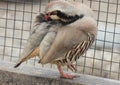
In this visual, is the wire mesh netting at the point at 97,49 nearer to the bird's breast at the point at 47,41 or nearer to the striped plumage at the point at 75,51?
the striped plumage at the point at 75,51

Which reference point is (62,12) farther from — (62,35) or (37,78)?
(37,78)

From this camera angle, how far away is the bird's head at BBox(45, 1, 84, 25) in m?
3.68

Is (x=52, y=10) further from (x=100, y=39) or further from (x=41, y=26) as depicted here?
(x=100, y=39)

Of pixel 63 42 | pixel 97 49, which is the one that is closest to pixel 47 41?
pixel 63 42

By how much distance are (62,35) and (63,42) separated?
0.21 ft

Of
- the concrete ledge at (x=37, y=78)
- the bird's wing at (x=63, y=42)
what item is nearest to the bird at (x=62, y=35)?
the bird's wing at (x=63, y=42)

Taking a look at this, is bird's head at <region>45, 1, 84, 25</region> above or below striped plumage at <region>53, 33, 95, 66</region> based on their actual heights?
above

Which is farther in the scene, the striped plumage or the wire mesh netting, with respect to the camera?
the wire mesh netting

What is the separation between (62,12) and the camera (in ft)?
12.1

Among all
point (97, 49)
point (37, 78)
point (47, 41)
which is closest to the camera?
point (47, 41)

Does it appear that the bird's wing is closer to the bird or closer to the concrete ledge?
the bird

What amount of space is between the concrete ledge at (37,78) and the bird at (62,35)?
324 mm

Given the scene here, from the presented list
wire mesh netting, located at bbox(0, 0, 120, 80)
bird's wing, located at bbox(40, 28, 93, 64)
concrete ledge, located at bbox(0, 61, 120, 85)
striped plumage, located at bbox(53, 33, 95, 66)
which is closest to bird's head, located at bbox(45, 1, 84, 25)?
bird's wing, located at bbox(40, 28, 93, 64)

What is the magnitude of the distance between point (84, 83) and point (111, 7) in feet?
11.0
